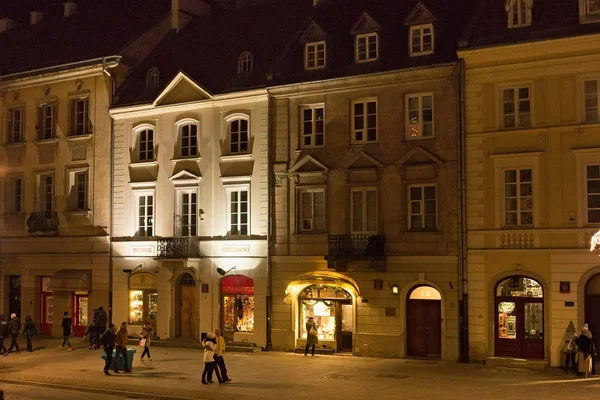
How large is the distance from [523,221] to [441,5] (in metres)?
9.90

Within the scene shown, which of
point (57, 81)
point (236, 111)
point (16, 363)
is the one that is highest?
point (57, 81)

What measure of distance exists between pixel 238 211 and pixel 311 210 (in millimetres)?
3670

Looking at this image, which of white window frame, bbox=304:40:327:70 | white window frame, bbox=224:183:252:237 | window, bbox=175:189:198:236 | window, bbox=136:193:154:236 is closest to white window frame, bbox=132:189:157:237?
window, bbox=136:193:154:236

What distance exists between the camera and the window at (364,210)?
3212cm

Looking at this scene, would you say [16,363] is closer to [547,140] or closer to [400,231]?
[400,231]

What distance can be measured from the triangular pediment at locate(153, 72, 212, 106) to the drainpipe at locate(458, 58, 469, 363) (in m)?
11.8

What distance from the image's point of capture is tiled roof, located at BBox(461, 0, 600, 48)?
2862cm

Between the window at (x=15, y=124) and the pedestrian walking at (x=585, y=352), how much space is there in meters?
29.9

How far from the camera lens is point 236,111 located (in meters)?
35.5

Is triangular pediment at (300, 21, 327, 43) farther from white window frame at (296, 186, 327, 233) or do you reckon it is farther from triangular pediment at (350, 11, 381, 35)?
white window frame at (296, 186, 327, 233)

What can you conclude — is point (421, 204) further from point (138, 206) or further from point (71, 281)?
point (71, 281)

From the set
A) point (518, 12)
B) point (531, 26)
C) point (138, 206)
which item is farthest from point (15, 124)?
point (531, 26)

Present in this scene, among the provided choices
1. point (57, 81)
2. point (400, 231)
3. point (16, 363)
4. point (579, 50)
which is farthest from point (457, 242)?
point (57, 81)

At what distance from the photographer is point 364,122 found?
3259 cm
